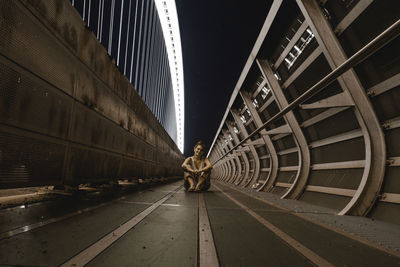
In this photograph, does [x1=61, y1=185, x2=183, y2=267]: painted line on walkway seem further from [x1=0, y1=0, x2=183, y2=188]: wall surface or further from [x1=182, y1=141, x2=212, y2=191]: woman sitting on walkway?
[x1=182, y1=141, x2=212, y2=191]: woman sitting on walkway

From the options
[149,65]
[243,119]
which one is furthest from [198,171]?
[149,65]

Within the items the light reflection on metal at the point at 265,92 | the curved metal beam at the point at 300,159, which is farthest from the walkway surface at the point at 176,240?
the light reflection on metal at the point at 265,92

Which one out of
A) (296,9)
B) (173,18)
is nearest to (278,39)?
(296,9)

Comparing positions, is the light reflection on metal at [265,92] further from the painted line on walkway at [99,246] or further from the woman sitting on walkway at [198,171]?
the painted line on walkway at [99,246]

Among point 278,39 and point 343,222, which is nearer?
point 343,222

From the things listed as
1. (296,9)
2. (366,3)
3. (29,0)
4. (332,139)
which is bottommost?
(332,139)

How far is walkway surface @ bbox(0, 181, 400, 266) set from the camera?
4.95 feet

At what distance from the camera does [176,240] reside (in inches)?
76.4

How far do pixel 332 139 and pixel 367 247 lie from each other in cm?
351

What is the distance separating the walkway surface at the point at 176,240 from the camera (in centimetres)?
151

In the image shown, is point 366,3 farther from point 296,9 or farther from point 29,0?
point 29,0

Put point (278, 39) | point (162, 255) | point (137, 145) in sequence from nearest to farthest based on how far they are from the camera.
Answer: point (162, 255)
point (278, 39)
point (137, 145)

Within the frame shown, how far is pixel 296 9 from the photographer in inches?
191

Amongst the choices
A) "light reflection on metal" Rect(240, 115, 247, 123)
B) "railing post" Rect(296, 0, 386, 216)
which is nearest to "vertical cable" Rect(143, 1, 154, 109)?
"light reflection on metal" Rect(240, 115, 247, 123)
